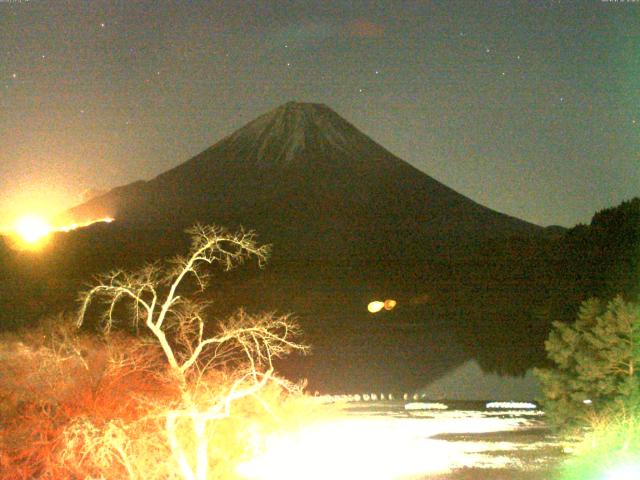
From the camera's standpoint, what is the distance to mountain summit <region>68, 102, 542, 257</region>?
12407cm

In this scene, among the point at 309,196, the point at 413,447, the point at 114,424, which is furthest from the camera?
the point at 309,196

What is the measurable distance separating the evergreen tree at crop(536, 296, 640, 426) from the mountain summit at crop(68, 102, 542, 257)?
89.0m

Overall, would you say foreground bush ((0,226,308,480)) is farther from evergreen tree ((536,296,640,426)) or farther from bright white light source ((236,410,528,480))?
evergreen tree ((536,296,640,426))

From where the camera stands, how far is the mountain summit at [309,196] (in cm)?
12407

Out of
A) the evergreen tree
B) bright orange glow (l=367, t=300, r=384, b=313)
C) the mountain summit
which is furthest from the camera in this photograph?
the mountain summit

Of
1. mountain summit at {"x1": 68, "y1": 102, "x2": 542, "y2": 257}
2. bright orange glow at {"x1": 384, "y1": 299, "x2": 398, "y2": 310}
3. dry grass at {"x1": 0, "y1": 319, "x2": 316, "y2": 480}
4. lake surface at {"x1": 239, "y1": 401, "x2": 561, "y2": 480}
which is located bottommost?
lake surface at {"x1": 239, "y1": 401, "x2": 561, "y2": 480}

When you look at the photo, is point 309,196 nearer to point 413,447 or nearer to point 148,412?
point 413,447

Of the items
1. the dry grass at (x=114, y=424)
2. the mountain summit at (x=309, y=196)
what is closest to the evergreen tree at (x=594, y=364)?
the dry grass at (x=114, y=424)

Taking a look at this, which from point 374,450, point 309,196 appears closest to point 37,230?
point 374,450

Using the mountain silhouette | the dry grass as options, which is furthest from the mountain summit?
the dry grass

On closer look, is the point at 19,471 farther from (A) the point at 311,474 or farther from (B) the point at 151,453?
(A) the point at 311,474

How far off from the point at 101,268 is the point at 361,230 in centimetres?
5189

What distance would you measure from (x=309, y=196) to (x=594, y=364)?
118m

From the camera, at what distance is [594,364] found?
22.7 meters
